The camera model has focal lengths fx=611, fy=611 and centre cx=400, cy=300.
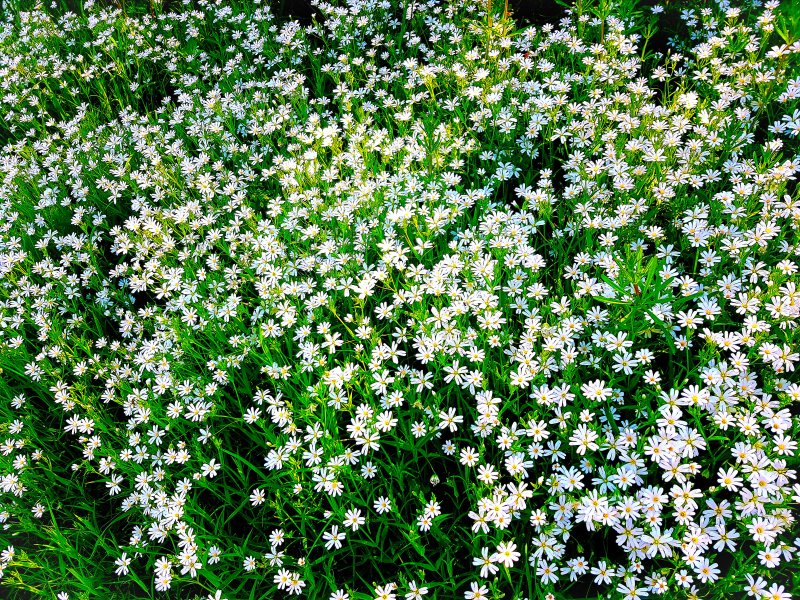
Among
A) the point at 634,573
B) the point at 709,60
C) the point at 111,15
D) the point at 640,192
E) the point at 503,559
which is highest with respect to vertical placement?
the point at 111,15

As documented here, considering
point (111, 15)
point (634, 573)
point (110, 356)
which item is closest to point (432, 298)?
point (634, 573)

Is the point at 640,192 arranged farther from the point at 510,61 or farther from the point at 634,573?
the point at 634,573

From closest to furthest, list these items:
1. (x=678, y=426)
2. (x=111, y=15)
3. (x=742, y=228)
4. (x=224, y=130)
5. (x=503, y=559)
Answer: (x=503, y=559) < (x=678, y=426) < (x=742, y=228) < (x=224, y=130) < (x=111, y=15)

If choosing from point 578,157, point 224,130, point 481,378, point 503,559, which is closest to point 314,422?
point 481,378

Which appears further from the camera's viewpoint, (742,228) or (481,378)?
(742,228)

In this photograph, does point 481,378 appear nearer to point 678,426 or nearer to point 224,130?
point 678,426

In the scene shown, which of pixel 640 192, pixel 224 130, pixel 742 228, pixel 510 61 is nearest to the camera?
pixel 742 228

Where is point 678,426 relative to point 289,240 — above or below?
below
